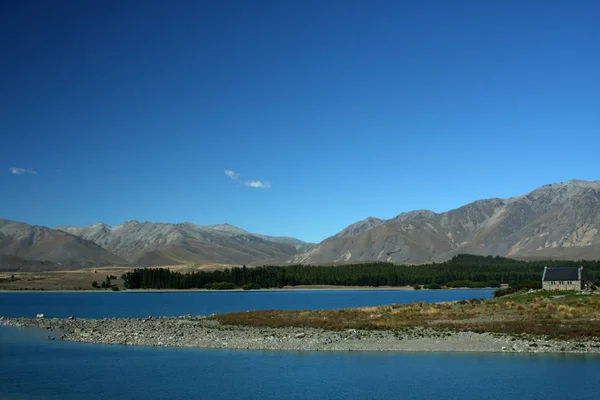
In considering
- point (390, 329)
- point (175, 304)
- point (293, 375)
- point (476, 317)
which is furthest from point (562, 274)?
point (175, 304)

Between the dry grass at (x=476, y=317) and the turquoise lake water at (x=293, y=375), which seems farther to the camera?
the dry grass at (x=476, y=317)

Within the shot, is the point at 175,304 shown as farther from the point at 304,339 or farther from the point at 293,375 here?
the point at 293,375

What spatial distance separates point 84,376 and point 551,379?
2410 cm

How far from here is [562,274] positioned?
278 feet

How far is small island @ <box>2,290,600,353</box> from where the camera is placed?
39.2m

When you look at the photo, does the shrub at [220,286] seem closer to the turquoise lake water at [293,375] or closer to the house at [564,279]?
the house at [564,279]

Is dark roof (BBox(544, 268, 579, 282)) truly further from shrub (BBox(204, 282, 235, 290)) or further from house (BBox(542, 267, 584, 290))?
shrub (BBox(204, 282, 235, 290))

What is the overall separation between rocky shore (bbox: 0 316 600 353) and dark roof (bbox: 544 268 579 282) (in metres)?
46.3

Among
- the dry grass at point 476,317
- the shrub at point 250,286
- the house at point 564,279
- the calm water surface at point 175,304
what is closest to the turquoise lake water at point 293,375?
the dry grass at point 476,317

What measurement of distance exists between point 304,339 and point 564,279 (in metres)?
53.8

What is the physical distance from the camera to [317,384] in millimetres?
29703

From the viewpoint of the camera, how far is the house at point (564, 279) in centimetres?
8188

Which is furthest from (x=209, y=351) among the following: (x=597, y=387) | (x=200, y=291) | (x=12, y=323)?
(x=200, y=291)

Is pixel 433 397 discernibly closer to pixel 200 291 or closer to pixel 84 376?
pixel 84 376
